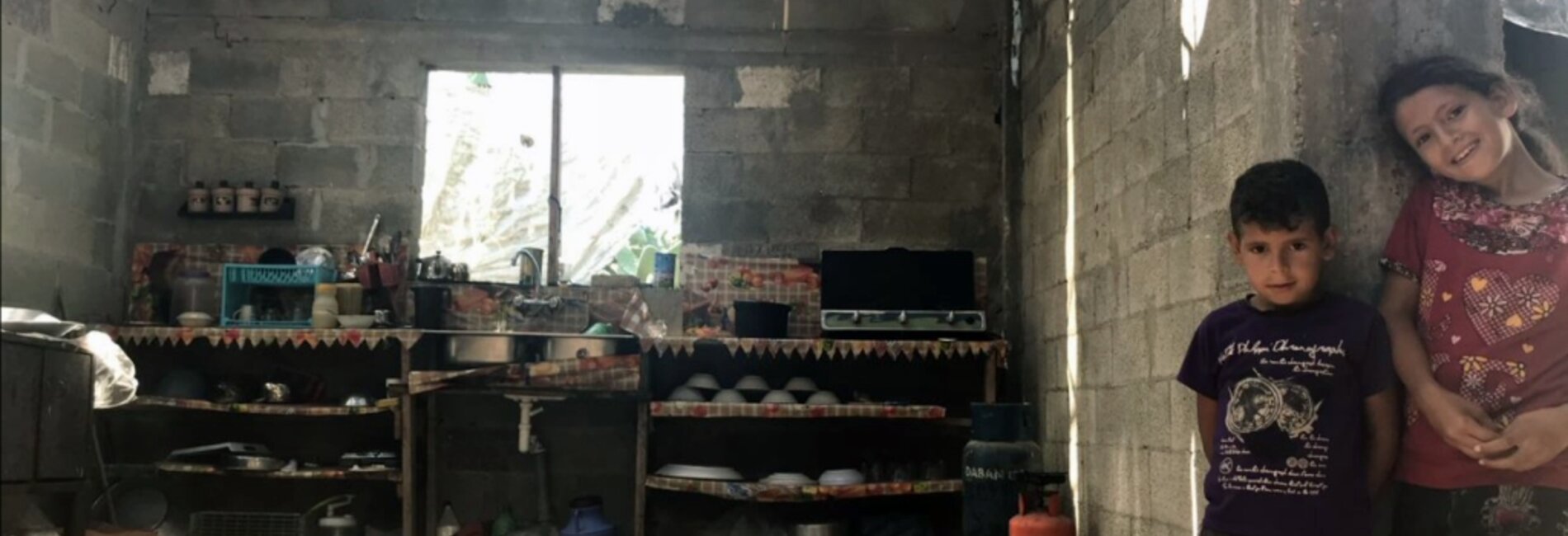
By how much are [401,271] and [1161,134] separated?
335 centimetres

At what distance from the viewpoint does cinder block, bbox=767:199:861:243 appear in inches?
211

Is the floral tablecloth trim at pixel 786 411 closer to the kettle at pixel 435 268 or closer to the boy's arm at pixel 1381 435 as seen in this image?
the kettle at pixel 435 268

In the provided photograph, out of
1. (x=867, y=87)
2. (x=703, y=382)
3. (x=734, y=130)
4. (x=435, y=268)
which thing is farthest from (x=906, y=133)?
(x=435, y=268)

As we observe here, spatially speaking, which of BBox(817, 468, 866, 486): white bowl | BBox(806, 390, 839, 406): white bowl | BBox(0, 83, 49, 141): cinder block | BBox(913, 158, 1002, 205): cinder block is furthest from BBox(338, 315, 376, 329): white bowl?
BBox(0, 83, 49, 141): cinder block

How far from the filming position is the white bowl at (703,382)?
488cm

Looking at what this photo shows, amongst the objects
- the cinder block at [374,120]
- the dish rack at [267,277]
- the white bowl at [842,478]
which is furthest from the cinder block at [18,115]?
the cinder block at [374,120]

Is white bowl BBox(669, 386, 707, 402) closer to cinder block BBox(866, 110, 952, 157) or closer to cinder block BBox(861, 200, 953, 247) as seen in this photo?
cinder block BBox(861, 200, 953, 247)

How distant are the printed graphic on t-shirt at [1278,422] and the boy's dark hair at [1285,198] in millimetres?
229

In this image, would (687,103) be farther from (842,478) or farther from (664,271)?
(842,478)

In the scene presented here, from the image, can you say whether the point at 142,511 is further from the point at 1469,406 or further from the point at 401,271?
the point at 1469,406

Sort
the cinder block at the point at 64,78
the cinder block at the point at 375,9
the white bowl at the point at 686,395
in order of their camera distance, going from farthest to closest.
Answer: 1. the cinder block at the point at 375,9
2. the white bowl at the point at 686,395
3. the cinder block at the point at 64,78

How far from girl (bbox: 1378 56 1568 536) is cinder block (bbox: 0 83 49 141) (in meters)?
2.17

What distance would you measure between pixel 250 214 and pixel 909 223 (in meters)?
2.91

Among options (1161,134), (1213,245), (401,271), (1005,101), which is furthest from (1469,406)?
(401,271)
